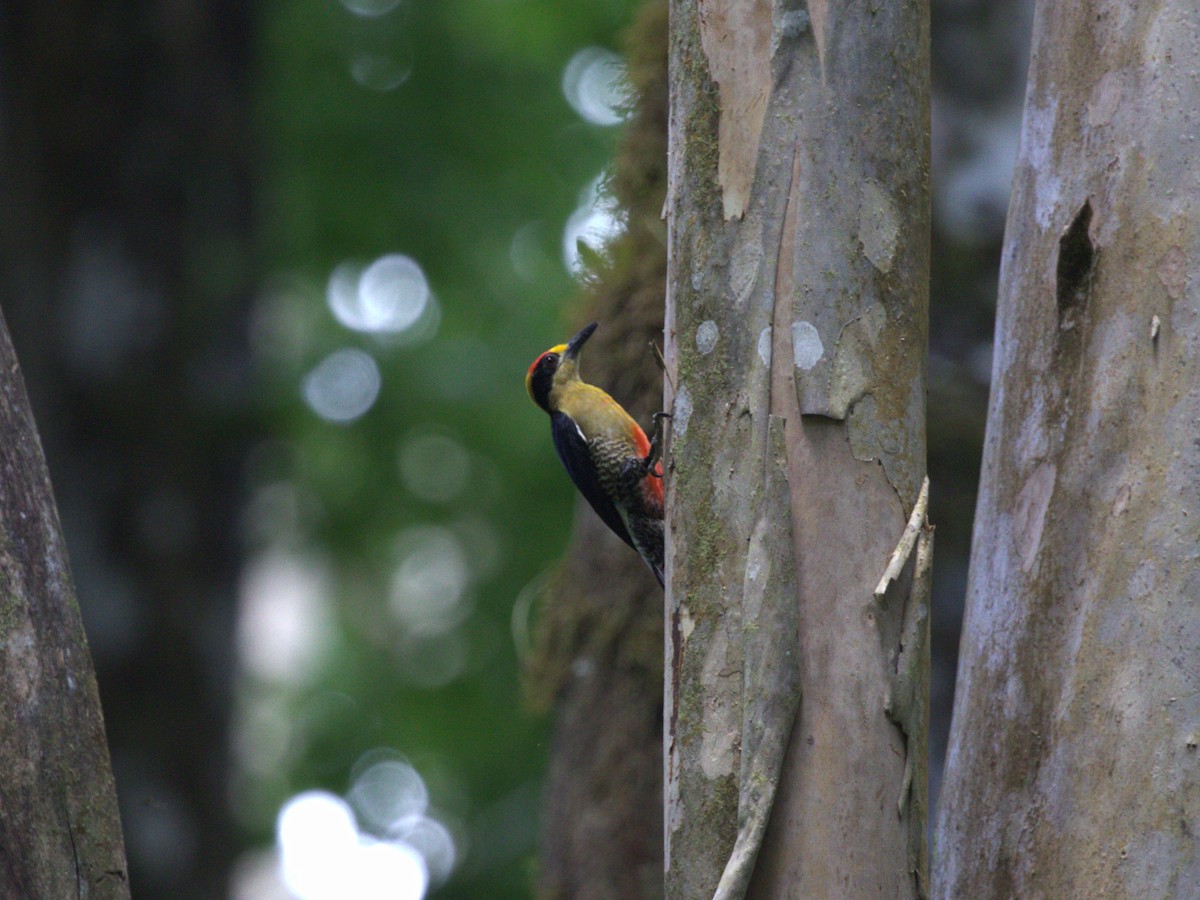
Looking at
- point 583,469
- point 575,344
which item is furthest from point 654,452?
point 575,344

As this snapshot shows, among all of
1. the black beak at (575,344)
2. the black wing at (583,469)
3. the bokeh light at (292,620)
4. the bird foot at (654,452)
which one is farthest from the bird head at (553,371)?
the bokeh light at (292,620)

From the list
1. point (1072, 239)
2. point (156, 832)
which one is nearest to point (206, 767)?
point (156, 832)

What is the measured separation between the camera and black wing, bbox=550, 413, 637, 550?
4105mm

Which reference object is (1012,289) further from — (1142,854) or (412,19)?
(412,19)

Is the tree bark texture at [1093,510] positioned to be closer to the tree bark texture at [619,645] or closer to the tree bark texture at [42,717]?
the tree bark texture at [42,717]

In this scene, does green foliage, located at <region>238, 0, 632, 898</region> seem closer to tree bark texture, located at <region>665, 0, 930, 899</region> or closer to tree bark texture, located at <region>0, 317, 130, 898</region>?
tree bark texture, located at <region>0, 317, 130, 898</region>

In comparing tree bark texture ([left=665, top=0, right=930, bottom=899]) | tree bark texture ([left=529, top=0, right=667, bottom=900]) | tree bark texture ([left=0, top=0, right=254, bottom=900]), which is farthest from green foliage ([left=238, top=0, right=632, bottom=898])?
tree bark texture ([left=665, top=0, right=930, bottom=899])

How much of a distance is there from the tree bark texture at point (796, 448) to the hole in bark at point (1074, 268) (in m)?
0.26

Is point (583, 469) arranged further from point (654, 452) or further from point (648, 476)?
point (654, 452)

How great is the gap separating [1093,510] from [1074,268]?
412 millimetres

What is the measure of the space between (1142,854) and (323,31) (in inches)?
308

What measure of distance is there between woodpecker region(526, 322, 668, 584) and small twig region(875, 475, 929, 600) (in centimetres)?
205

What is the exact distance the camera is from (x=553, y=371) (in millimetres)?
4488

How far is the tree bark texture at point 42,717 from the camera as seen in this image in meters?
1.90
